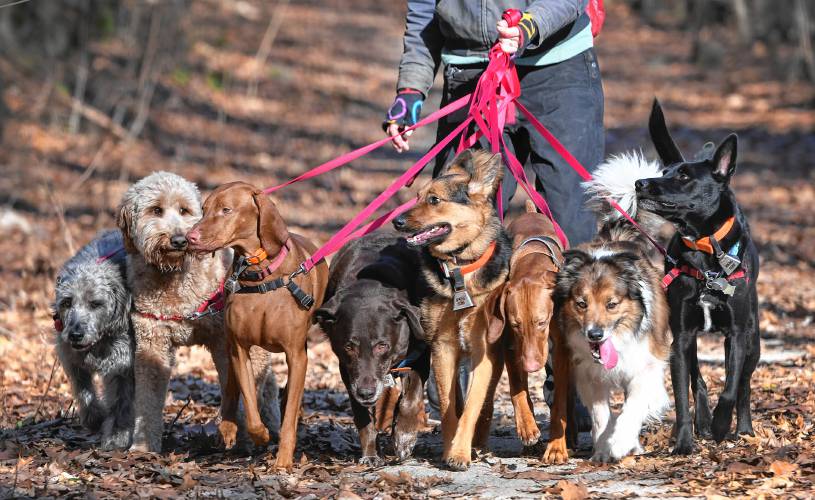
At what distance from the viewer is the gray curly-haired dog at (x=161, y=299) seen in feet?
22.9

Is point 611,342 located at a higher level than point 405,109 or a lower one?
lower

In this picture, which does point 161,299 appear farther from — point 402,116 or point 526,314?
point 526,314

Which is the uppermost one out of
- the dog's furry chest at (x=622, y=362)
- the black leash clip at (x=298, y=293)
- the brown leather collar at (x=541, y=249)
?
the brown leather collar at (x=541, y=249)

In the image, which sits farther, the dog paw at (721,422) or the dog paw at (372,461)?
the dog paw at (372,461)

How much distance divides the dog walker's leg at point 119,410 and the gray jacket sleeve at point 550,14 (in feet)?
12.1

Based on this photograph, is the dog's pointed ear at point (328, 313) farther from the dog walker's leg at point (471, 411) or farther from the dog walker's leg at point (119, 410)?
the dog walker's leg at point (119, 410)

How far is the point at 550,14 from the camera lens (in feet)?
21.7

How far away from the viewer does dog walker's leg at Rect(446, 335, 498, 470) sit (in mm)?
6074

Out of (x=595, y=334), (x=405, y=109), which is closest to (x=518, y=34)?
(x=405, y=109)

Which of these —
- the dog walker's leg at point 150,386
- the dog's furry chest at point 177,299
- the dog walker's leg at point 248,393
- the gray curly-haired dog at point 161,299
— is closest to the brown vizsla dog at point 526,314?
the dog walker's leg at point 248,393

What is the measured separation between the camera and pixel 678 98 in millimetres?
28812

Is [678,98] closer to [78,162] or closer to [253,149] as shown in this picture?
[253,149]

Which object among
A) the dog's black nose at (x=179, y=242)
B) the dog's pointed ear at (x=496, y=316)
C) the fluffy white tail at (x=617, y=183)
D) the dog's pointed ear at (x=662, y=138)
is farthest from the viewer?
the dog's pointed ear at (x=662, y=138)

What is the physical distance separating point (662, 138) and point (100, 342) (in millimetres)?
4161
